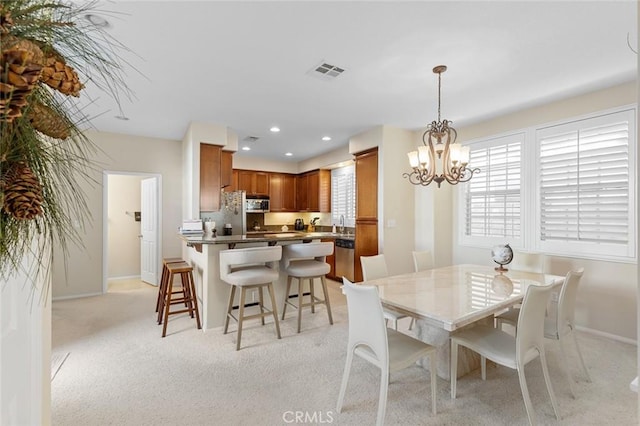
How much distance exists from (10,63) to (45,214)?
0.28 metres

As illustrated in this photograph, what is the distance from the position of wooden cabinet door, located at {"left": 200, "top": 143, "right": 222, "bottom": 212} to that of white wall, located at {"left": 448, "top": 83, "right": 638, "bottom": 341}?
14.2 feet

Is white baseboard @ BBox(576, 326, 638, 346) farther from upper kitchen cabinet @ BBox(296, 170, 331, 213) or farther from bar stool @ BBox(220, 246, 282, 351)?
upper kitchen cabinet @ BBox(296, 170, 331, 213)

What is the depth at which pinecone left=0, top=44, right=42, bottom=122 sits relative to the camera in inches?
15.3

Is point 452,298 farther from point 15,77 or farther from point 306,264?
point 15,77

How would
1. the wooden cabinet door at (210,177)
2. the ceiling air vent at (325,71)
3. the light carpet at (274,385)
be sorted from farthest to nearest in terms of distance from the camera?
the wooden cabinet door at (210,177), the ceiling air vent at (325,71), the light carpet at (274,385)

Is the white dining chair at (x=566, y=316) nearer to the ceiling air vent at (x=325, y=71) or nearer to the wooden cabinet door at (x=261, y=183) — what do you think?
the ceiling air vent at (x=325, y=71)

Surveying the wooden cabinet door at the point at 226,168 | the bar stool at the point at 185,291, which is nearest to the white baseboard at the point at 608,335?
the bar stool at the point at 185,291

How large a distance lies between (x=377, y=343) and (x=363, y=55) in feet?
7.46

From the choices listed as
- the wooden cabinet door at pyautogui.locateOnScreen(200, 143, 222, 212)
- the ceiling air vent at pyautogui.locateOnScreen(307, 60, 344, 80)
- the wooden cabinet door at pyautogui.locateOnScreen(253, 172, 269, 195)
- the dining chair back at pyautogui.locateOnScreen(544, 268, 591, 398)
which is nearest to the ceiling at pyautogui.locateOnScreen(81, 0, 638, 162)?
the ceiling air vent at pyautogui.locateOnScreen(307, 60, 344, 80)

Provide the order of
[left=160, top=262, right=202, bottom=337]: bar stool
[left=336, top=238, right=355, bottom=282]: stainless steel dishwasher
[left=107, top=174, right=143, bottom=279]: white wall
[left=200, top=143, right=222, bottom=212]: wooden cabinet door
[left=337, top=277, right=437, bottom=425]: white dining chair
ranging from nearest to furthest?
[left=337, top=277, right=437, bottom=425]: white dining chair < [left=160, top=262, right=202, bottom=337]: bar stool < [left=200, top=143, right=222, bottom=212]: wooden cabinet door < [left=336, top=238, right=355, bottom=282]: stainless steel dishwasher < [left=107, top=174, right=143, bottom=279]: white wall

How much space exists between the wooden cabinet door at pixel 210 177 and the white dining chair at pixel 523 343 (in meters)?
3.75

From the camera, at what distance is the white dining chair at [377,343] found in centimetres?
178

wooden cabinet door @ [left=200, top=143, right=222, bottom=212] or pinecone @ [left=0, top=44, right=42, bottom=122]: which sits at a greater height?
wooden cabinet door @ [left=200, top=143, right=222, bottom=212]

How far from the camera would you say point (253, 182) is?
6887 millimetres
